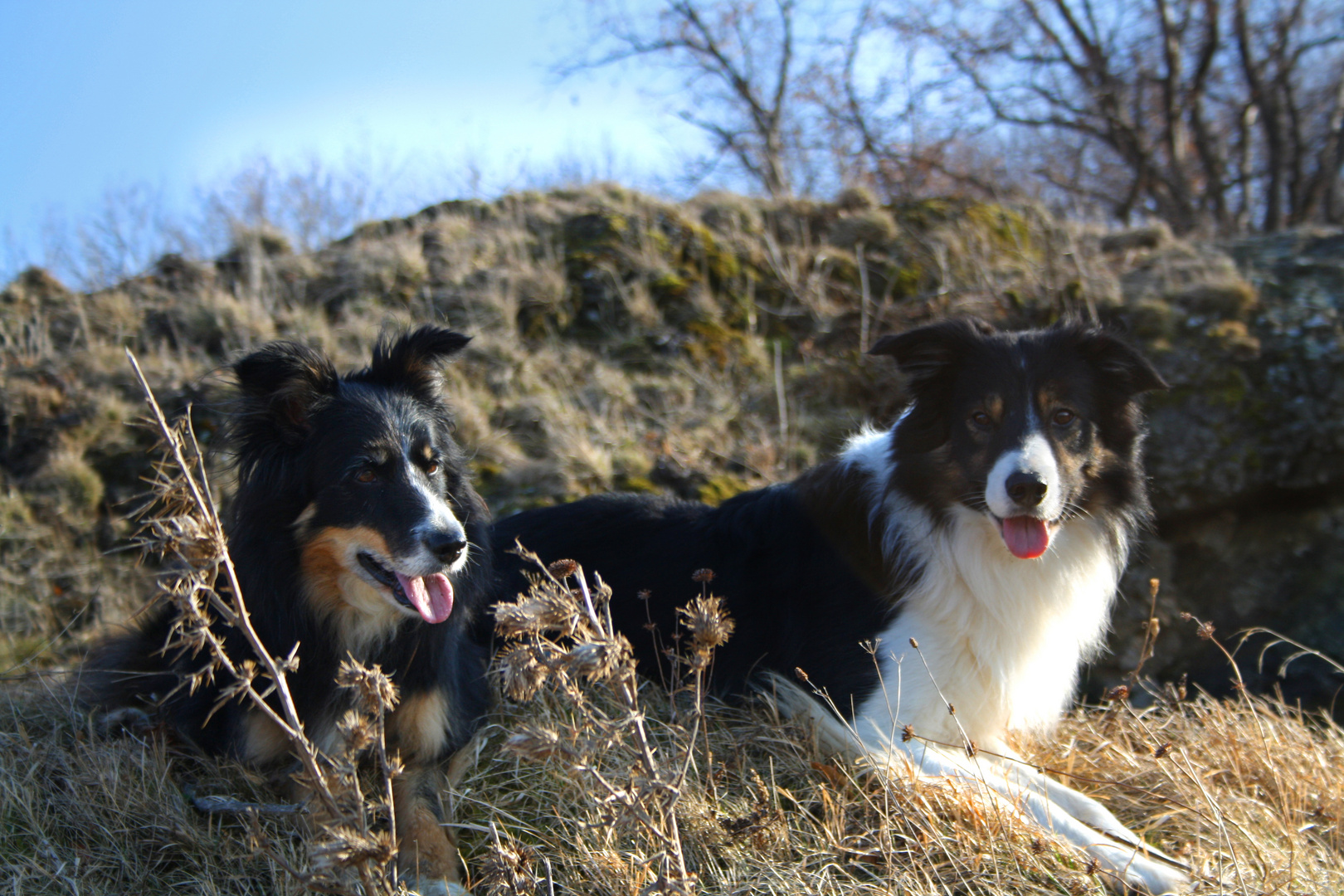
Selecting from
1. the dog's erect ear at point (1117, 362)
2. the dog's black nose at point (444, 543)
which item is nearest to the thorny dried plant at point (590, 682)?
the dog's black nose at point (444, 543)

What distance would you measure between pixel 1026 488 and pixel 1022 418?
309 millimetres

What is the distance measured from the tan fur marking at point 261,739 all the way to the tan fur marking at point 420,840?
0.46 metres

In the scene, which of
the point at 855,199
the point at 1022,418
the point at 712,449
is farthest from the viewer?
the point at 855,199

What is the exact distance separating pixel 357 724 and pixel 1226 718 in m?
3.65

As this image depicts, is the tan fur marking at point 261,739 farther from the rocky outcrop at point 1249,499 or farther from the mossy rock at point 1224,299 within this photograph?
the mossy rock at point 1224,299

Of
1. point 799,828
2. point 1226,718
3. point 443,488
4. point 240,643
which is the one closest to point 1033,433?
point 799,828

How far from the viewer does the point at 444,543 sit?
2.70 metres

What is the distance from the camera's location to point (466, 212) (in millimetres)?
9930

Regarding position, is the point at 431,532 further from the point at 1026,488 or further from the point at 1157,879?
the point at 1157,879

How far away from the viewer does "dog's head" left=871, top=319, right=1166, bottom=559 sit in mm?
3105

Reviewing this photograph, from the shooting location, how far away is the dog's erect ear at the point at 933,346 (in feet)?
10.7

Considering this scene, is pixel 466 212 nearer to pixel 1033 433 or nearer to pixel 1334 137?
pixel 1033 433

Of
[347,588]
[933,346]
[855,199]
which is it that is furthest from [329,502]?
[855,199]

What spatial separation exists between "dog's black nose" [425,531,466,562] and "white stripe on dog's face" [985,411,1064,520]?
1789 millimetres
